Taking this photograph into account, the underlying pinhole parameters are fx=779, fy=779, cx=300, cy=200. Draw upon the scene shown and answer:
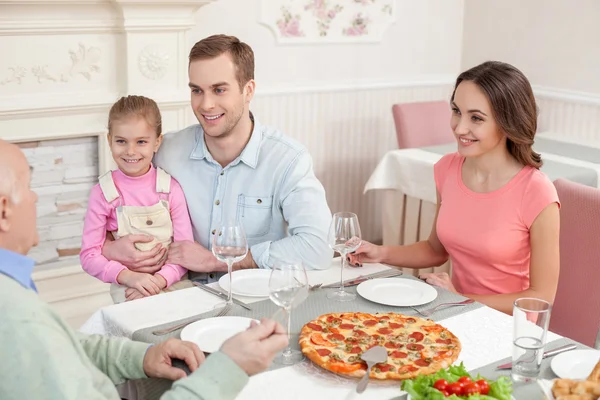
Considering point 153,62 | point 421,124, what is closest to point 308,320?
point 153,62

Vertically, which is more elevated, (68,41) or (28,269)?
(68,41)

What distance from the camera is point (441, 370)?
55.1 inches

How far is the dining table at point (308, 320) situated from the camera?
1466 millimetres

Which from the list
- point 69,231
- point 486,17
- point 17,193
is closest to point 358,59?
point 486,17

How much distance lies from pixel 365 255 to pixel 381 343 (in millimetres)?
606

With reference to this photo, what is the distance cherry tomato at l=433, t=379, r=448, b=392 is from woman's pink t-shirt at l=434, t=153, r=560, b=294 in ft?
2.94

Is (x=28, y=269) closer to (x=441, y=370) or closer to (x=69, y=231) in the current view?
(x=441, y=370)

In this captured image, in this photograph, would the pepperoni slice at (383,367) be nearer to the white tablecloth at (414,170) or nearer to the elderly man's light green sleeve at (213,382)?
the elderly man's light green sleeve at (213,382)

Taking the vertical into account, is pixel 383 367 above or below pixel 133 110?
below

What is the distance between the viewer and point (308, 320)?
69.5 inches

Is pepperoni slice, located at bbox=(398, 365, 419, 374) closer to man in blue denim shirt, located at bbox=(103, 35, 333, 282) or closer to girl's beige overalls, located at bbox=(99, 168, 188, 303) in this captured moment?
man in blue denim shirt, located at bbox=(103, 35, 333, 282)

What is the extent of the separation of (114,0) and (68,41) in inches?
10.7

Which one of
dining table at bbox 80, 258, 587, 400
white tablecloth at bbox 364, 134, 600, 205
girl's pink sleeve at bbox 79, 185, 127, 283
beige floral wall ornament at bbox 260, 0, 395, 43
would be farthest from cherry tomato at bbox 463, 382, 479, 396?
beige floral wall ornament at bbox 260, 0, 395, 43

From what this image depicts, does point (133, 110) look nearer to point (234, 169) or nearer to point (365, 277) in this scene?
point (234, 169)
